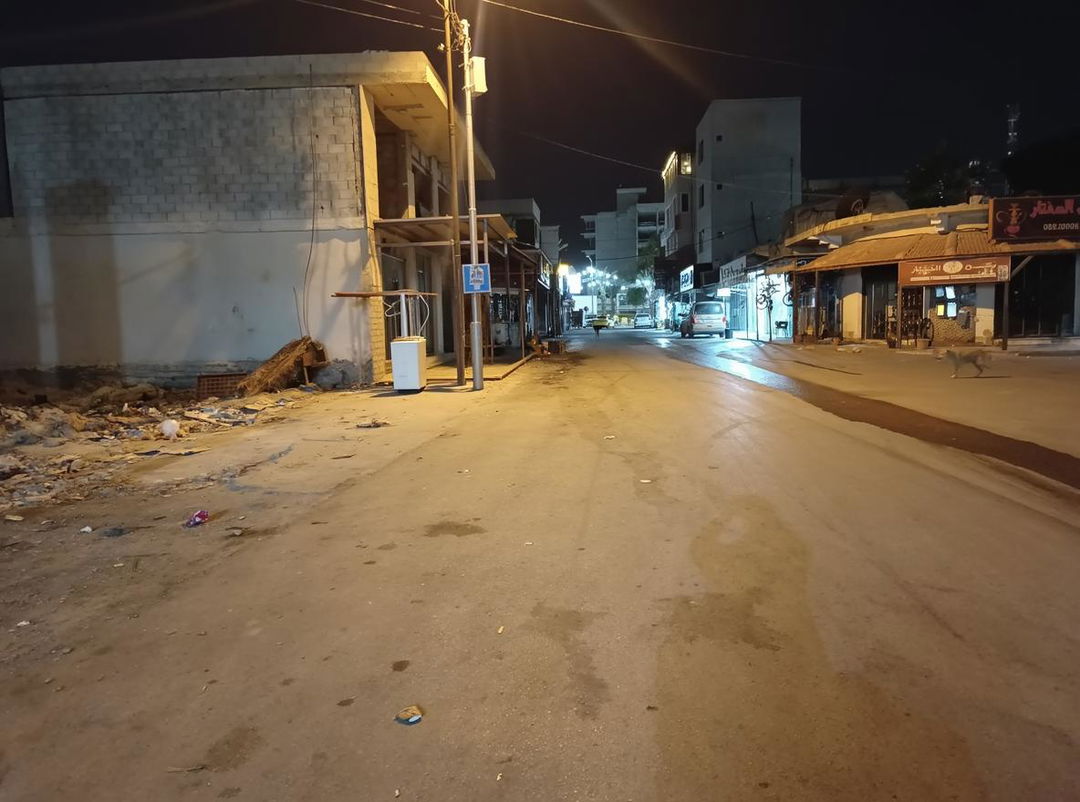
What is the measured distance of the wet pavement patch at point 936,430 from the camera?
8398 mm

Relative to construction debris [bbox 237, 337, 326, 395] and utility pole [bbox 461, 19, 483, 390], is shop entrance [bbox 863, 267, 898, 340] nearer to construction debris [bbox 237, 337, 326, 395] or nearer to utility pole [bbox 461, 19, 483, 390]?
utility pole [bbox 461, 19, 483, 390]

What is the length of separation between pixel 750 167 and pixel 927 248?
38.0 metres

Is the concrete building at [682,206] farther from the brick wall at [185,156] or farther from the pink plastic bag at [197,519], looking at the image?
the pink plastic bag at [197,519]

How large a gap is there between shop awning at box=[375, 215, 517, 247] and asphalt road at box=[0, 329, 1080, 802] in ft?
39.7

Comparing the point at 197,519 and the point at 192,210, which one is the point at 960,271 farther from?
the point at 197,519

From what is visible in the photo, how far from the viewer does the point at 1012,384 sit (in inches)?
618

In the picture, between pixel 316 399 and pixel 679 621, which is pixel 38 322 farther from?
pixel 679 621

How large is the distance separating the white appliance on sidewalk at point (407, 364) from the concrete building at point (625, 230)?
99900 millimetres

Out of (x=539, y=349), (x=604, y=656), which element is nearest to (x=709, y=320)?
(x=539, y=349)

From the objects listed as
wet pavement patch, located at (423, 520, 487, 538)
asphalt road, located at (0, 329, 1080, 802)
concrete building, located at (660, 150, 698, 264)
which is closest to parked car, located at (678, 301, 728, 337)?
concrete building, located at (660, 150, 698, 264)

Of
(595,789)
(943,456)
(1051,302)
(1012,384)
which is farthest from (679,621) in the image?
(1051,302)

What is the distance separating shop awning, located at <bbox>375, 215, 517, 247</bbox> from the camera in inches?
728

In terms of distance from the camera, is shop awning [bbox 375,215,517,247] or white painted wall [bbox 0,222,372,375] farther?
white painted wall [bbox 0,222,372,375]

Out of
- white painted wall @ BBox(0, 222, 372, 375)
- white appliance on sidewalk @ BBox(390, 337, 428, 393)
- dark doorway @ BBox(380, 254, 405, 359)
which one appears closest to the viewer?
white appliance on sidewalk @ BBox(390, 337, 428, 393)
